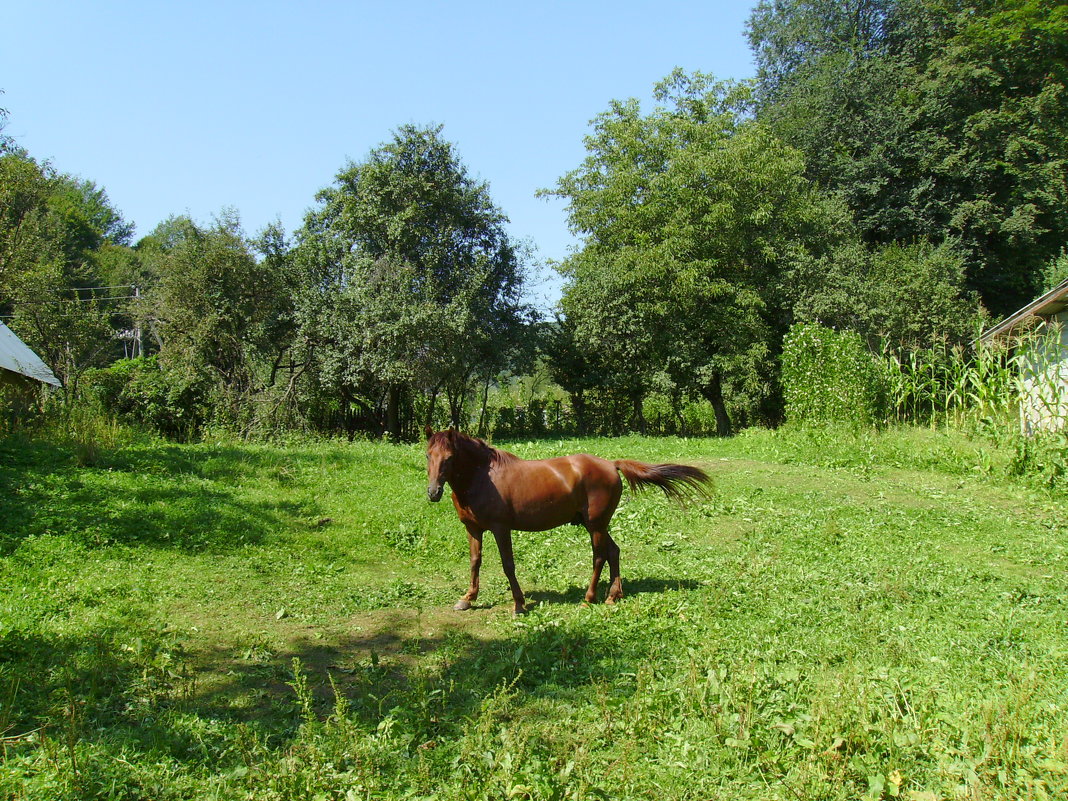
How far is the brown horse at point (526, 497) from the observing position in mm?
7367

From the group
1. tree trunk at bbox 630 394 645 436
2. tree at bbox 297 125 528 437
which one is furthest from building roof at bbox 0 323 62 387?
tree trunk at bbox 630 394 645 436

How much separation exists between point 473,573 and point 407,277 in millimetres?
16880

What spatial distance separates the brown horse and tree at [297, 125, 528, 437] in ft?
49.4

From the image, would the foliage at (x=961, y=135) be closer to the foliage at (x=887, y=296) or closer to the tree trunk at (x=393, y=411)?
the foliage at (x=887, y=296)

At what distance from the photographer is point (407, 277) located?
2297 cm

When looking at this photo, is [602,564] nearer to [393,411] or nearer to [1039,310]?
[1039,310]

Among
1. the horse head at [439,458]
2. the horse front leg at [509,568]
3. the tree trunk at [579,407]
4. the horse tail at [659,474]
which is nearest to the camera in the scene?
the horse head at [439,458]

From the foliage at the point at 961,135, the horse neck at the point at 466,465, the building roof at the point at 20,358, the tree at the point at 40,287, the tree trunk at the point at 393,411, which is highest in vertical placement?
the foliage at the point at 961,135

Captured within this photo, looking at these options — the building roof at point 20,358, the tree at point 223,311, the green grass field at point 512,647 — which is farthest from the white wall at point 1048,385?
the building roof at point 20,358

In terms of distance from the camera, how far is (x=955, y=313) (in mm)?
27062

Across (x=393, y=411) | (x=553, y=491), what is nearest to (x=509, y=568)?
(x=553, y=491)

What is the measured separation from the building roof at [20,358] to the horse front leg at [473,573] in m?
19.1

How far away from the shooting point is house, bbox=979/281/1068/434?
14.2 m

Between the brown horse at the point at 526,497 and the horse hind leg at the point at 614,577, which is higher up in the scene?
the brown horse at the point at 526,497
